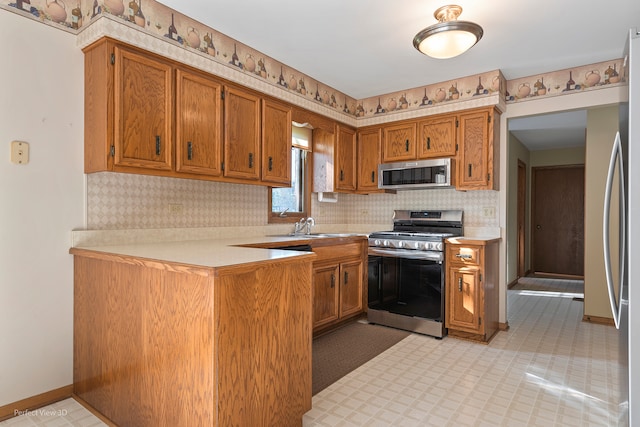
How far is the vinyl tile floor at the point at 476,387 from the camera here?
79.8 inches

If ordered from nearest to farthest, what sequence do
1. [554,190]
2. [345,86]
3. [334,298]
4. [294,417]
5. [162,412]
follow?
[162,412] → [294,417] → [334,298] → [345,86] → [554,190]

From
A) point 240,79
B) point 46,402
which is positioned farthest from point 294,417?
point 240,79

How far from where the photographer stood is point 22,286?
211 cm

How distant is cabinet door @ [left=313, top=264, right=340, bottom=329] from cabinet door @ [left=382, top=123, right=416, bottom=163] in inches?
57.4

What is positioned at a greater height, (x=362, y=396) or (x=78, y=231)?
(x=78, y=231)

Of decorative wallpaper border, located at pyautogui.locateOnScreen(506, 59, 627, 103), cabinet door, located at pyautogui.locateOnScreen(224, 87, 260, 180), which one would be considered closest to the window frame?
cabinet door, located at pyautogui.locateOnScreen(224, 87, 260, 180)

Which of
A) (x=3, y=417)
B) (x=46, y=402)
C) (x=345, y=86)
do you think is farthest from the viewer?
(x=345, y=86)

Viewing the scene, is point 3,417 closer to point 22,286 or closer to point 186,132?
point 22,286

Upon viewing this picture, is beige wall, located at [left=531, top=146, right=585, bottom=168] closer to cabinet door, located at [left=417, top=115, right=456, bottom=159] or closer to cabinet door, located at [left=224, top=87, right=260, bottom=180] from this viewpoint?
cabinet door, located at [left=417, top=115, right=456, bottom=159]

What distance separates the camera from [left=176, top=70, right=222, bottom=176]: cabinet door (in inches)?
99.7

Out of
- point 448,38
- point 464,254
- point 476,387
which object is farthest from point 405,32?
point 476,387

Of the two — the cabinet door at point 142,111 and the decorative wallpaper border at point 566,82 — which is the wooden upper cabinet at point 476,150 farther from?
the cabinet door at point 142,111

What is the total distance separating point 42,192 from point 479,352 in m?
3.35

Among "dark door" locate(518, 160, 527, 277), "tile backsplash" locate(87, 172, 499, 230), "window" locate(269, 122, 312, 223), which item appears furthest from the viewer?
"dark door" locate(518, 160, 527, 277)
